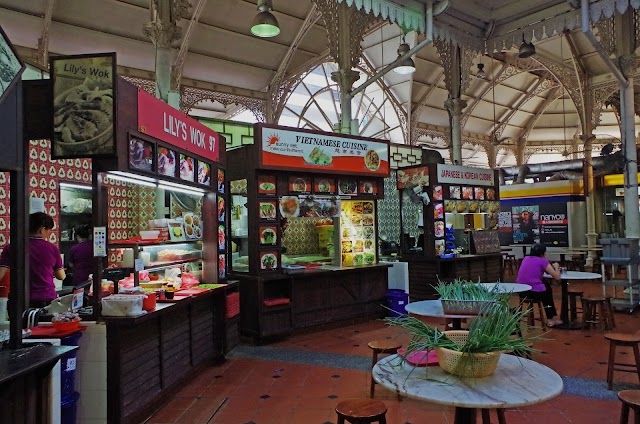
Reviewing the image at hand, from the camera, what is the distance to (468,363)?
2324mm

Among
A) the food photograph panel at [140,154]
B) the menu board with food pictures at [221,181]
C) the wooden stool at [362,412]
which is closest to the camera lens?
the wooden stool at [362,412]

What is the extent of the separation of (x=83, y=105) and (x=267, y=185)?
3.49 meters

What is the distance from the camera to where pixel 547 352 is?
6.00 metres

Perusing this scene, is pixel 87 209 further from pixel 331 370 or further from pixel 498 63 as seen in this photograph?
pixel 498 63

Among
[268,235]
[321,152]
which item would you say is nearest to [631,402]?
[268,235]

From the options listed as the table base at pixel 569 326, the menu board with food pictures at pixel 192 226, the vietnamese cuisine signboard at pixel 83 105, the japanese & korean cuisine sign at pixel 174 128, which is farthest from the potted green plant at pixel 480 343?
the table base at pixel 569 326

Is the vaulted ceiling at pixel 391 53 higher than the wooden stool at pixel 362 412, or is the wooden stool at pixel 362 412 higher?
the vaulted ceiling at pixel 391 53

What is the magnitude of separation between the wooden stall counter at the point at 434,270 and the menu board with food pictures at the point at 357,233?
7.87ft

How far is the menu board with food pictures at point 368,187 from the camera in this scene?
8.37m

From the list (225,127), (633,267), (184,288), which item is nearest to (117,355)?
(184,288)

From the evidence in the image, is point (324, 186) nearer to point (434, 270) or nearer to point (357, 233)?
point (357, 233)

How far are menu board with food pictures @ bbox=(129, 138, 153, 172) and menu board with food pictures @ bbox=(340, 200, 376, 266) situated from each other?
4262 mm

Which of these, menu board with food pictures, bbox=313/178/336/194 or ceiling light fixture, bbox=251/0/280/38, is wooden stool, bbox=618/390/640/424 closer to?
menu board with food pictures, bbox=313/178/336/194

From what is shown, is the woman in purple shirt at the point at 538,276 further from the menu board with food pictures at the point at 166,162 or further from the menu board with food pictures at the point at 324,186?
the menu board with food pictures at the point at 166,162
